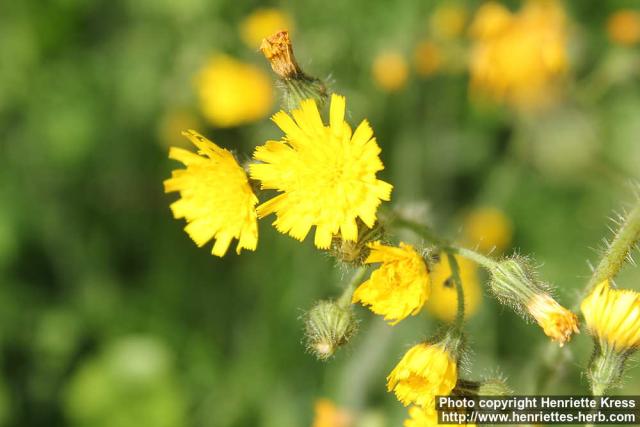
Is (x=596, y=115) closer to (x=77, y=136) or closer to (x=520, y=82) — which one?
(x=520, y=82)

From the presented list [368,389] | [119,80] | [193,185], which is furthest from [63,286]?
[193,185]

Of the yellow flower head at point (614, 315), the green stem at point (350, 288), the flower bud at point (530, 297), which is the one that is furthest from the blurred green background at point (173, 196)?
the yellow flower head at point (614, 315)

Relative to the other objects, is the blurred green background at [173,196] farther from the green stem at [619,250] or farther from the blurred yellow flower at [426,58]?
the green stem at [619,250]

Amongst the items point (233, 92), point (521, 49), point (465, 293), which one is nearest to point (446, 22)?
point (521, 49)

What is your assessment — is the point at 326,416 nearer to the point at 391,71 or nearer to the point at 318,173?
the point at 318,173

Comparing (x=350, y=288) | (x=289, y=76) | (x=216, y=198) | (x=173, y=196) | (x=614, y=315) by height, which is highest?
(x=289, y=76)

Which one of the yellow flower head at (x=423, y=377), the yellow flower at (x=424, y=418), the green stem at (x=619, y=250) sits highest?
the green stem at (x=619, y=250)
